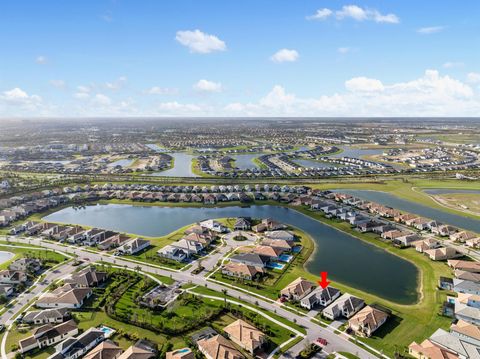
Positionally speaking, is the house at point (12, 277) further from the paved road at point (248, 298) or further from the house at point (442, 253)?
the house at point (442, 253)

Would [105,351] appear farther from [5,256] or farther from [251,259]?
[5,256]

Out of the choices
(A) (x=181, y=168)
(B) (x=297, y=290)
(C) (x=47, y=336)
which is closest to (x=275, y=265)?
(B) (x=297, y=290)

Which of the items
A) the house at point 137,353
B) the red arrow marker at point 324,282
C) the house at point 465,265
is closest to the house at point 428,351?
the red arrow marker at point 324,282

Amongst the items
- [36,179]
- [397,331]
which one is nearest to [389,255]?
[397,331]

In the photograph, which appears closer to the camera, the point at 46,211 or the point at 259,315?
the point at 259,315

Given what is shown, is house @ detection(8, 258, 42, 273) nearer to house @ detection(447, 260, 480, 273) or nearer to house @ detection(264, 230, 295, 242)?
house @ detection(264, 230, 295, 242)

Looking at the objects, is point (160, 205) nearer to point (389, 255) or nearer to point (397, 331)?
point (389, 255)

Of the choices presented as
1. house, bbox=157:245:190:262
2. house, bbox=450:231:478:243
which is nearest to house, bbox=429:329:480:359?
house, bbox=450:231:478:243
